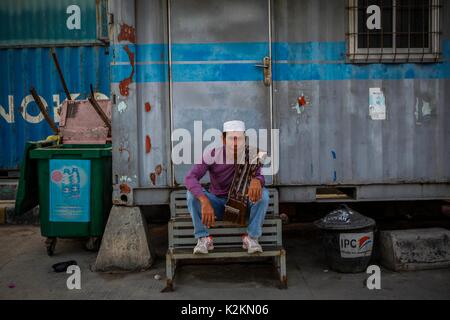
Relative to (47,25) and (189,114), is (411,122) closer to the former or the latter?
(189,114)

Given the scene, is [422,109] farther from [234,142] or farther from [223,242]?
[223,242]

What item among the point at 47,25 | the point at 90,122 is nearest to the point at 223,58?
the point at 90,122

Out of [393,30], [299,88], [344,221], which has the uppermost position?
[393,30]

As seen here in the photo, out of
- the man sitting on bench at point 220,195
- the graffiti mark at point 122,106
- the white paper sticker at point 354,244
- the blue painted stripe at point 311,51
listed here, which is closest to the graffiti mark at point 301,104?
the blue painted stripe at point 311,51

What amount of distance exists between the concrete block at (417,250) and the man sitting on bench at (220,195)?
1.57 metres

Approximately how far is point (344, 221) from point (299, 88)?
1559 millimetres

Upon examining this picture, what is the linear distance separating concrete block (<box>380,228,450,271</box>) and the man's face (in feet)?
6.50

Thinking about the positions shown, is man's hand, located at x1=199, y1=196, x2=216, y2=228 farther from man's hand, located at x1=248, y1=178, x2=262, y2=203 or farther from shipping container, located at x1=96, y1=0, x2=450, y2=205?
shipping container, located at x1=96, y1=0, x2=450, y2=205

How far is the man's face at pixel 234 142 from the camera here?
5.12 meters

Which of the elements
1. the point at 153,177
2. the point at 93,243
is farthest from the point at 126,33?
the point at 93,243

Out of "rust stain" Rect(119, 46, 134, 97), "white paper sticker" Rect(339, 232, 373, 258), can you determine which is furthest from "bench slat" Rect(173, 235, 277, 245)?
"rust stain" Rect(119, 46, 134, 97)

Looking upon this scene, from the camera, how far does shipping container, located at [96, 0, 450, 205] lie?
5.77 meters

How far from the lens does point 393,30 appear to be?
5914mm

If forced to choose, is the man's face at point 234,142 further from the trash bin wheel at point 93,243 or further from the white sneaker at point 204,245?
the trash bin wheel at point 93,243
